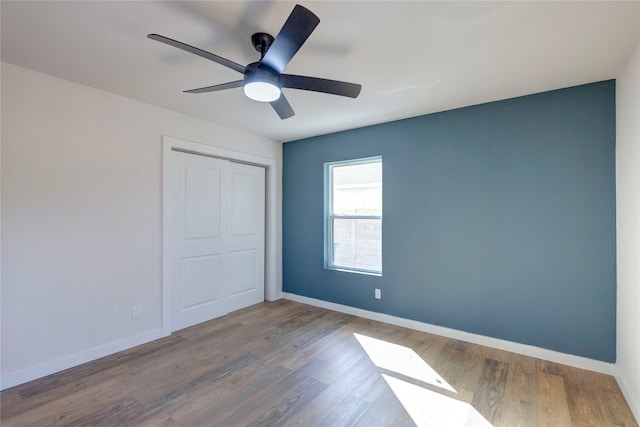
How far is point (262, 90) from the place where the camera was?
1829mm

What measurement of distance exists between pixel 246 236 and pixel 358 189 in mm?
1752

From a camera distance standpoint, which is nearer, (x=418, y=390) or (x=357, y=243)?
(x=418, y=390)

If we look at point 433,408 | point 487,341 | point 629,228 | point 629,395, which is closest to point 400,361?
point 433,408

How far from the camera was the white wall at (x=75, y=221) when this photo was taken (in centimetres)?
231

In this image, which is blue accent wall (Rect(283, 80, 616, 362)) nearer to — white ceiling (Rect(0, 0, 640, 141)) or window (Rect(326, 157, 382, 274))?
window (Rect(326, 157, 382, 274))

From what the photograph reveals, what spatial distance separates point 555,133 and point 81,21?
12.3 feet

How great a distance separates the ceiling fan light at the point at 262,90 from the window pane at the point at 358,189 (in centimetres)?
223

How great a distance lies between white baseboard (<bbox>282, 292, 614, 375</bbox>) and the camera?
254 cm

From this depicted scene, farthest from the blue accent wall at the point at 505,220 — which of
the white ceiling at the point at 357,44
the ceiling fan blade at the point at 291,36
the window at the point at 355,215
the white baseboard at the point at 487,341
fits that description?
the ceiling fan blade at the point at 291,36

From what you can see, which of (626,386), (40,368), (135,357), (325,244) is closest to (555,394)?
(626,386)

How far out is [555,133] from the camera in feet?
8.87

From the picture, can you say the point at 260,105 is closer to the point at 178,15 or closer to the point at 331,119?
the point at 331,119

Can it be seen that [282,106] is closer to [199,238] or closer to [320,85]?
[320,85]

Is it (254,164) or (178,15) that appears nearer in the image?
(178,15)
